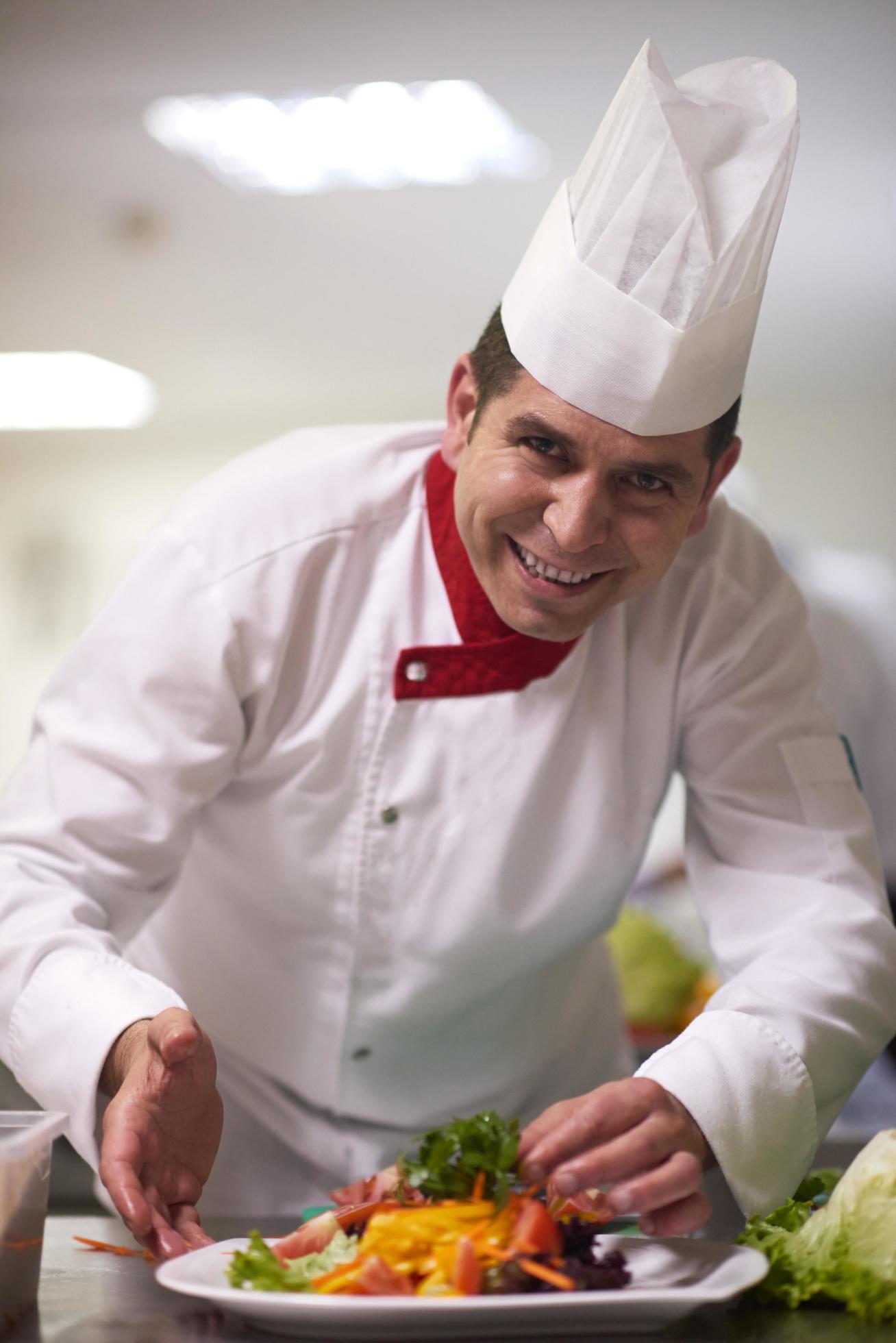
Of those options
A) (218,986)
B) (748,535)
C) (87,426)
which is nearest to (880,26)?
(748,535)

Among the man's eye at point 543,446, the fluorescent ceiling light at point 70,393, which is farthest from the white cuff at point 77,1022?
the fluorescent ceiling light at point 70,393

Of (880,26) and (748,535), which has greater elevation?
(880,26)

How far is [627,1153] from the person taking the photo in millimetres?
1006

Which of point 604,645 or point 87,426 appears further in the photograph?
point 87,426

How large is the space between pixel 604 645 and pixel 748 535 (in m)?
0.24

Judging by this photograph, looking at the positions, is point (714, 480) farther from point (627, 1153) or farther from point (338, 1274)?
point (338, 1274)

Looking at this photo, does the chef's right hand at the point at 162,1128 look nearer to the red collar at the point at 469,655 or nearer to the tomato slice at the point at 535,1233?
the tomato slice at the point at 535,1233

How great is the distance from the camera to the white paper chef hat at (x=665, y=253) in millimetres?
1253

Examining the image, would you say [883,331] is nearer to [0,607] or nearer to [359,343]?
[359,343]

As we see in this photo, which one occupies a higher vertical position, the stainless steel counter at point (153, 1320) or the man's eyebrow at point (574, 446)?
the man's eyebrow at point (574, 446)

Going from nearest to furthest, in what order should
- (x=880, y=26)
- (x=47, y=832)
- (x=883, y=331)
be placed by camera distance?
(x=47, y=832)
(x=880, y=26)
(x=883, y=331)

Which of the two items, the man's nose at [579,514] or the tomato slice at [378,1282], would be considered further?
the man's nose at [579,514]

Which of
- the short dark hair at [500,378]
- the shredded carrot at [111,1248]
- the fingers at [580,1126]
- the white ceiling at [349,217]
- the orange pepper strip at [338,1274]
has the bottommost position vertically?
the shredded carrot at [111,1248]

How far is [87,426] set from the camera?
7539 mm
